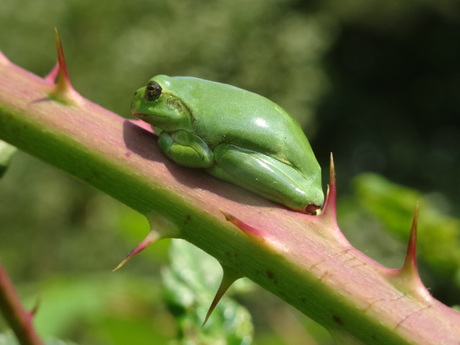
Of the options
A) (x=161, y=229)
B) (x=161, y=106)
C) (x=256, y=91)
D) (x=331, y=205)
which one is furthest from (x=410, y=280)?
(x=256, y=91)

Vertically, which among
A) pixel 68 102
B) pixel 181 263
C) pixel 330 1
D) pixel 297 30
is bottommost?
pixel 330 1

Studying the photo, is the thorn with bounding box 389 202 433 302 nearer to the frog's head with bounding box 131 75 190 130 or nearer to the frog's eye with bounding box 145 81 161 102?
the frog's head with bounding box 131 75 190 130

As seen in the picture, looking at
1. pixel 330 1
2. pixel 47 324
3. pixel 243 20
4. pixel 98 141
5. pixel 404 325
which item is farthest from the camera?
pixel 330 1

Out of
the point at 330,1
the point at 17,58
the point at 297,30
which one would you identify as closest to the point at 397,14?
the point at 330,1

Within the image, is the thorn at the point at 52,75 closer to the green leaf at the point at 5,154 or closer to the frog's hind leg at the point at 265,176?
the green leaf at the point at 5,154

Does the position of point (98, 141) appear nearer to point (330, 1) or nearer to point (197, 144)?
point (197, 144)

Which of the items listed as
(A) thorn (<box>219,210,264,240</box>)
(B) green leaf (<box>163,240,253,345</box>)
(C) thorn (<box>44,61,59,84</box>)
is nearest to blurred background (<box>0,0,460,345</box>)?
(B) green leaf (<box>163,240,253,345</box>)
